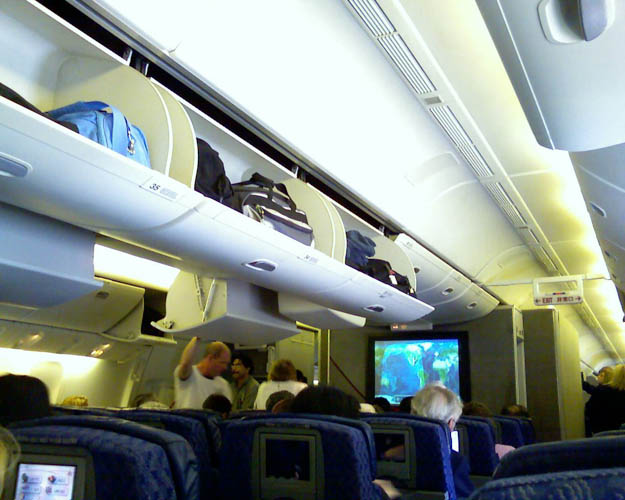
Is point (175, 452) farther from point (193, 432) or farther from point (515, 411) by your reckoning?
point (515, 411)

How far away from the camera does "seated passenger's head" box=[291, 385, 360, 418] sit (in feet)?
10.3

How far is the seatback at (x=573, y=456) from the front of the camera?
0.72 m

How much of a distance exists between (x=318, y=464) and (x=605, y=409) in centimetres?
600

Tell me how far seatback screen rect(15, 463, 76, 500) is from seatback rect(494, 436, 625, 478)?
120cm

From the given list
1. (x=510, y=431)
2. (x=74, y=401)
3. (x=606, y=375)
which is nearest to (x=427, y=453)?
(x=510, y=431)

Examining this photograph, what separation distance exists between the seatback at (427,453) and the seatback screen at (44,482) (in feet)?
6.80

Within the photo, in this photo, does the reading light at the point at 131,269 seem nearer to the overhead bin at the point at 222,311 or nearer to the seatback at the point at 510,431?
the overhead bin at the point at 222,311

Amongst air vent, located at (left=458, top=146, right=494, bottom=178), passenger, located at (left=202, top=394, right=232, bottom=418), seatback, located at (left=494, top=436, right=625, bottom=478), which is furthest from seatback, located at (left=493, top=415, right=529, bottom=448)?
seatback, located at (left=494, top=436, right=625, bottom=478)

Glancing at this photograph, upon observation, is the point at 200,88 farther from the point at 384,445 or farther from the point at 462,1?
the point at 384,445

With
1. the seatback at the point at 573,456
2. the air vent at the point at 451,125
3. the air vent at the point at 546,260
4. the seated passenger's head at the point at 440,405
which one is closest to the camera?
the seatback at the point at 573,456

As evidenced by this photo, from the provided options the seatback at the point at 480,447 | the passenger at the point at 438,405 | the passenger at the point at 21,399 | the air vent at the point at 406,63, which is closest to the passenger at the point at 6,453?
the passenger at the point at 21,399

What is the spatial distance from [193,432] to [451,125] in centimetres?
318

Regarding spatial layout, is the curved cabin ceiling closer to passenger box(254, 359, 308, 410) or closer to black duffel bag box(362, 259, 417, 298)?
black duffel bag box(362, 259, 417, 298)

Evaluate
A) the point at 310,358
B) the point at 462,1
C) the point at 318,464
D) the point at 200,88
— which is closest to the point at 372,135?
the point at 462,1
